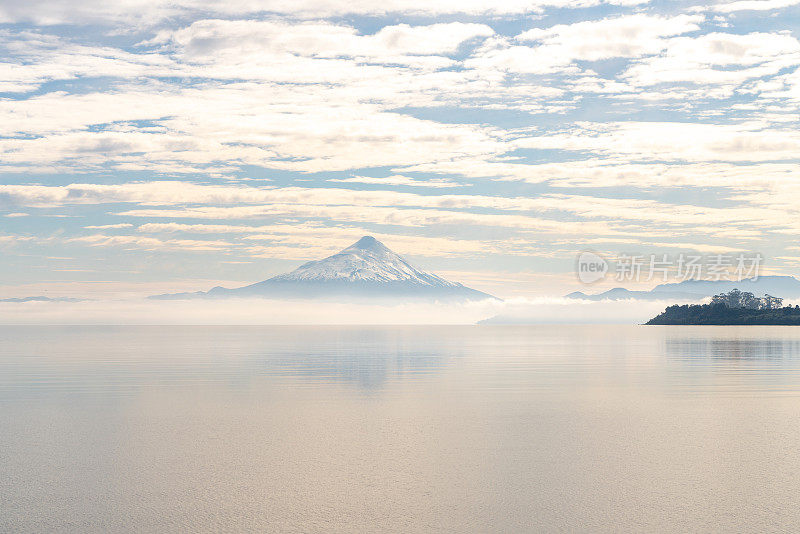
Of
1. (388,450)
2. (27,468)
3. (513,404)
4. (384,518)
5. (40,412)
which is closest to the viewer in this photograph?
(384,518)

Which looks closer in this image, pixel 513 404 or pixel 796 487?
pixel 796 487

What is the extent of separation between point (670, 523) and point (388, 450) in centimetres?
1003

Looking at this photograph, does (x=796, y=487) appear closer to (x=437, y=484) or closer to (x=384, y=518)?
(x=437, y=484)

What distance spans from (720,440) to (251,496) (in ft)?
54.2

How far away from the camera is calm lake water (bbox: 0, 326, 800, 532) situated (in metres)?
16.2

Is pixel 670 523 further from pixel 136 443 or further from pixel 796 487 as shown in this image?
pixel 136 443

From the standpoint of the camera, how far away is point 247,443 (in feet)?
81.6

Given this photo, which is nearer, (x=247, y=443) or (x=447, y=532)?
(x=447, y=532)

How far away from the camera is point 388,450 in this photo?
23.6 metres

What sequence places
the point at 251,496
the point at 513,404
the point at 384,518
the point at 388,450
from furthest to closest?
the point at 513,404 → the point at 388,450 → the point at 251,496 → the point at 384,518

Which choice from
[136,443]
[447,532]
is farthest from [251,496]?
[136,443]

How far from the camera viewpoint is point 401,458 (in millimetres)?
22297

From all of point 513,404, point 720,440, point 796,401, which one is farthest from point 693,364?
point 720,440

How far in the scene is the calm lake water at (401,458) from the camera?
53.3ft
